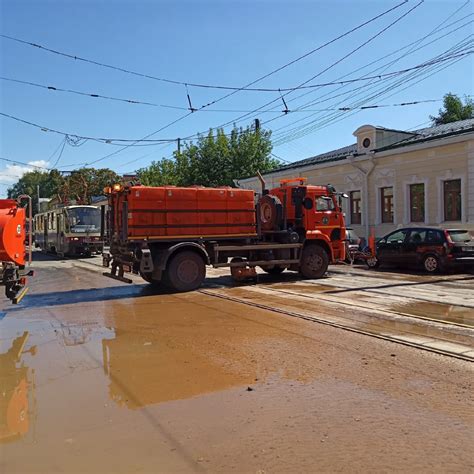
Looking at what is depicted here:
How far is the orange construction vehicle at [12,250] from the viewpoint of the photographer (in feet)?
28.6

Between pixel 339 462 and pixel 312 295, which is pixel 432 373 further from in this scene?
pixel 312 295

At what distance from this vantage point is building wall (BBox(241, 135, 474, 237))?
67.2ft

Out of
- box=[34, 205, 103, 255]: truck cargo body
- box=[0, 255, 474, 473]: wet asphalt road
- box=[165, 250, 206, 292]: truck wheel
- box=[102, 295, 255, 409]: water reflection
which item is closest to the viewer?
box=[0, 255, 474, 473]: wet asphalt road

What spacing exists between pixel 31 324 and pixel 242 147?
95.3 ft

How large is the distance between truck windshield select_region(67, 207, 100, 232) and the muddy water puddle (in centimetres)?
2094

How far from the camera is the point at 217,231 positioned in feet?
45.2

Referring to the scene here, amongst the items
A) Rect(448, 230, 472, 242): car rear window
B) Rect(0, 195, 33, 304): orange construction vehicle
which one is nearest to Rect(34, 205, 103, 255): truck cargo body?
Rect(448, 230, 472, 242): car rear window

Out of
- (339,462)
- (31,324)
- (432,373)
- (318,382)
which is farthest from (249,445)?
(31,324)

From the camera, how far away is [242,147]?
120 ft

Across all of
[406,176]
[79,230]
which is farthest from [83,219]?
[406,176]

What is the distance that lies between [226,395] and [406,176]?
2015 centimetres

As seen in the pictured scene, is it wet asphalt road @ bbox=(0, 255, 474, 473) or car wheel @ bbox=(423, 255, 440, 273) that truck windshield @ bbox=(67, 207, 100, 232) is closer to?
car wheel @ bbox=(423, 255, 440, 273)

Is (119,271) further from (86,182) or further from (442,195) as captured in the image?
(86,182)

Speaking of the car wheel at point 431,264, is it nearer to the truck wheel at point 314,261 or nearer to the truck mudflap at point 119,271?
the truck wheel at point 314,261
